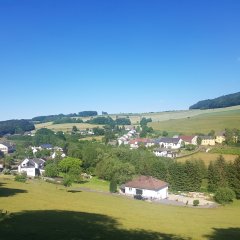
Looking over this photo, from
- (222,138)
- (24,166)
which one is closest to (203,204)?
(24,166)

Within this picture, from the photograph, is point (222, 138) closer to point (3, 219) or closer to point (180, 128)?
point (180, 128)

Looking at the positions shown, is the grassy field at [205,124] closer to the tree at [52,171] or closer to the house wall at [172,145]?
the house wall at [172,145]

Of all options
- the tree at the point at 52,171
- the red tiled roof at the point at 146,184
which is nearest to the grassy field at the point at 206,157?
the red tiled roof at the point at 146,184

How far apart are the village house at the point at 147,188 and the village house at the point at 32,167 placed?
35.5m

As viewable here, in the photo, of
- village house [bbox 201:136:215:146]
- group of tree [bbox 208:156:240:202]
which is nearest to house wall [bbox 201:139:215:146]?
village house [bbox 201:136:215:146]

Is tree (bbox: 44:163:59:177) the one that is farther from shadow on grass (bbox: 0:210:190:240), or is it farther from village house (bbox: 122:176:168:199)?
shadow on grass (bbox: 0:210:190:240)

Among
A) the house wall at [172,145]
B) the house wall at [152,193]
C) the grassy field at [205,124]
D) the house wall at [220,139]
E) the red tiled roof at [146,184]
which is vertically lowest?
the house wall at [152,193]

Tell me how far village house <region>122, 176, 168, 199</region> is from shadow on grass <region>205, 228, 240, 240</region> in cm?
3126

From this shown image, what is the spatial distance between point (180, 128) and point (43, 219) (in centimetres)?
14953

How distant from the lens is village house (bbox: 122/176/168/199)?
62.9 meters

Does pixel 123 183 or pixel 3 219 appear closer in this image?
pixel 3 219

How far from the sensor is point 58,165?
86875 millimetres

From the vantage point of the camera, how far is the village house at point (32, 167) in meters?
93.6

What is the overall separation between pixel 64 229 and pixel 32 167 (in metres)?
74.7
